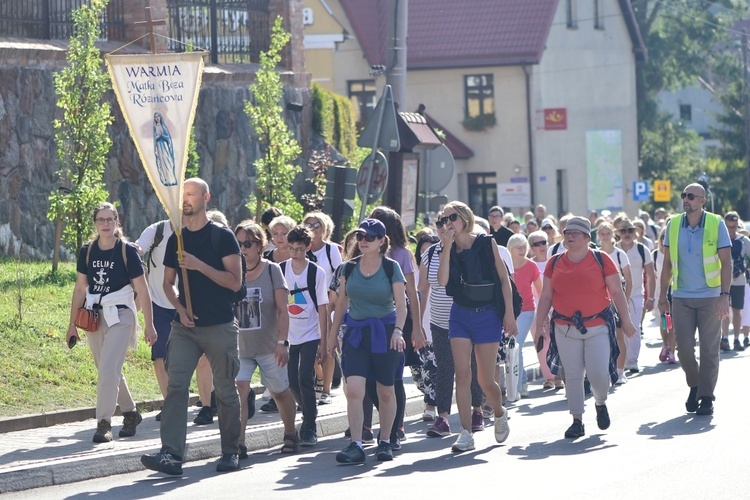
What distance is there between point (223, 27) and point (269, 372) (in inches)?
495

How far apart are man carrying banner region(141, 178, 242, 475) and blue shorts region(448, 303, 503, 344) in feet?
5.94

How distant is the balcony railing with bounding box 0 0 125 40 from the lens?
1853 cm

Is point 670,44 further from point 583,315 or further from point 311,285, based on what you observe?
point 311,285

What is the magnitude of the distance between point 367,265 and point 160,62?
81.2 inches

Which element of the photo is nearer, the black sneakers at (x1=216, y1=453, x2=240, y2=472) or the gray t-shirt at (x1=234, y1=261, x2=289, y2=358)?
the black sneakers at (x1=216, y1=453, x2=240, y2=472)

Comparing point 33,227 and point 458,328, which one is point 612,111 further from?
point 458,328

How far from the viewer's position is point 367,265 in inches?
416

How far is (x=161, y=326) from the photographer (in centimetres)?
1202

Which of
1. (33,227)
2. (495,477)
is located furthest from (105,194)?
(495,477)

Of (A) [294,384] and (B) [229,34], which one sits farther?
(B) [229,34]

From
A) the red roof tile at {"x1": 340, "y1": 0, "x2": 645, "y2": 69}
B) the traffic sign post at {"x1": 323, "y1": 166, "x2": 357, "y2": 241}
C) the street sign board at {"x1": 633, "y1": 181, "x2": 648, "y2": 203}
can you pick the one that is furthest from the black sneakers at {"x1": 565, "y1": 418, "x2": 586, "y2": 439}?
the red roof tile at {"x1": 340, "y1": 0, "x2": 645, "y2": 69}

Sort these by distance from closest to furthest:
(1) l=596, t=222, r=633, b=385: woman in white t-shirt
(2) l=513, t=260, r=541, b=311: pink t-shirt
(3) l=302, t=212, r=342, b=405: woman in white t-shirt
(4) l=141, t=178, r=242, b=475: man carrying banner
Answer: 1. (4) l=141, t=178, r=242, b=475: man carrying banner
2. (3) l=302, t=212, r=342, b=405: woman in white t-shirt
3. (2) l=513, t=260, r=541, b=311: pink t-shirt
4. (1) l=596, t=222, r=633, b=385: woman in white t-shirt

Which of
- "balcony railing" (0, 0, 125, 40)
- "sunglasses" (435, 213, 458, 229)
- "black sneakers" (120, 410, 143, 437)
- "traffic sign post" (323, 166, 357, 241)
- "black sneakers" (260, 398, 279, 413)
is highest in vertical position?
"balcony railing" (0, 0, 125, 40)

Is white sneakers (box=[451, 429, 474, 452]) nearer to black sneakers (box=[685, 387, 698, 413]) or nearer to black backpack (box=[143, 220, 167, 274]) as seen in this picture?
black sneakers (box=[685, 387, 698, 413])
